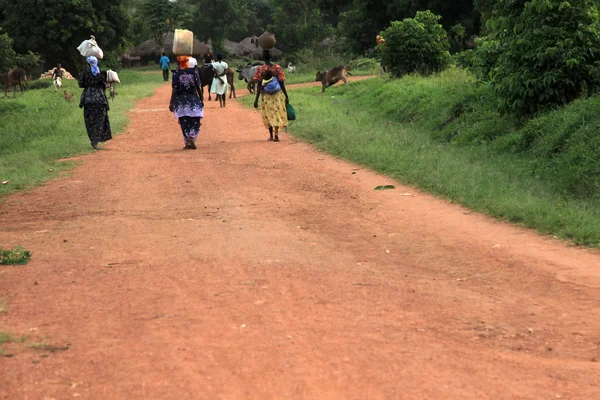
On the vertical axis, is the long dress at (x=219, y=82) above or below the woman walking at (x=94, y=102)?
below

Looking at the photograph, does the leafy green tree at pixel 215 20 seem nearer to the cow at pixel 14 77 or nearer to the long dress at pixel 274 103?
the cow at pixel 14 77

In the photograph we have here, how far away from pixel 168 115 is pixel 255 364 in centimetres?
1871

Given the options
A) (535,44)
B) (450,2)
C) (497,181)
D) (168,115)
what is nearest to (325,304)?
(497,181)

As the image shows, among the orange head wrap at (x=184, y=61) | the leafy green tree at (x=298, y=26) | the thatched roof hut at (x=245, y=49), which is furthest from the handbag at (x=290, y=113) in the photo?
the thatched roof hut at (x=245, y=49)

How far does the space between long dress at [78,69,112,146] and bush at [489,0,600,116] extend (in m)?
7.04

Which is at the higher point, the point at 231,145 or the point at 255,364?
the point at 255,364

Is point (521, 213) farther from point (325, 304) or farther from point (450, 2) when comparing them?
point (450, 2)

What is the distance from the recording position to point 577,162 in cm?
1091

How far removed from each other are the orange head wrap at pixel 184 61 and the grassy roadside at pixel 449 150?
270 centimetres

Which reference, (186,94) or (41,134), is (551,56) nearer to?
(186,94)

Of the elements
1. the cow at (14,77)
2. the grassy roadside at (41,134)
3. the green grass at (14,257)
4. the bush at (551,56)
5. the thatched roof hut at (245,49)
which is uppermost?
the bush at (551,56)

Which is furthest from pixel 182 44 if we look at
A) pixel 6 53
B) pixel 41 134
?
pixel 6 53

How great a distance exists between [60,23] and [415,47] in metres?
24.3

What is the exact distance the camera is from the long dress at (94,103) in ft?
49.5
